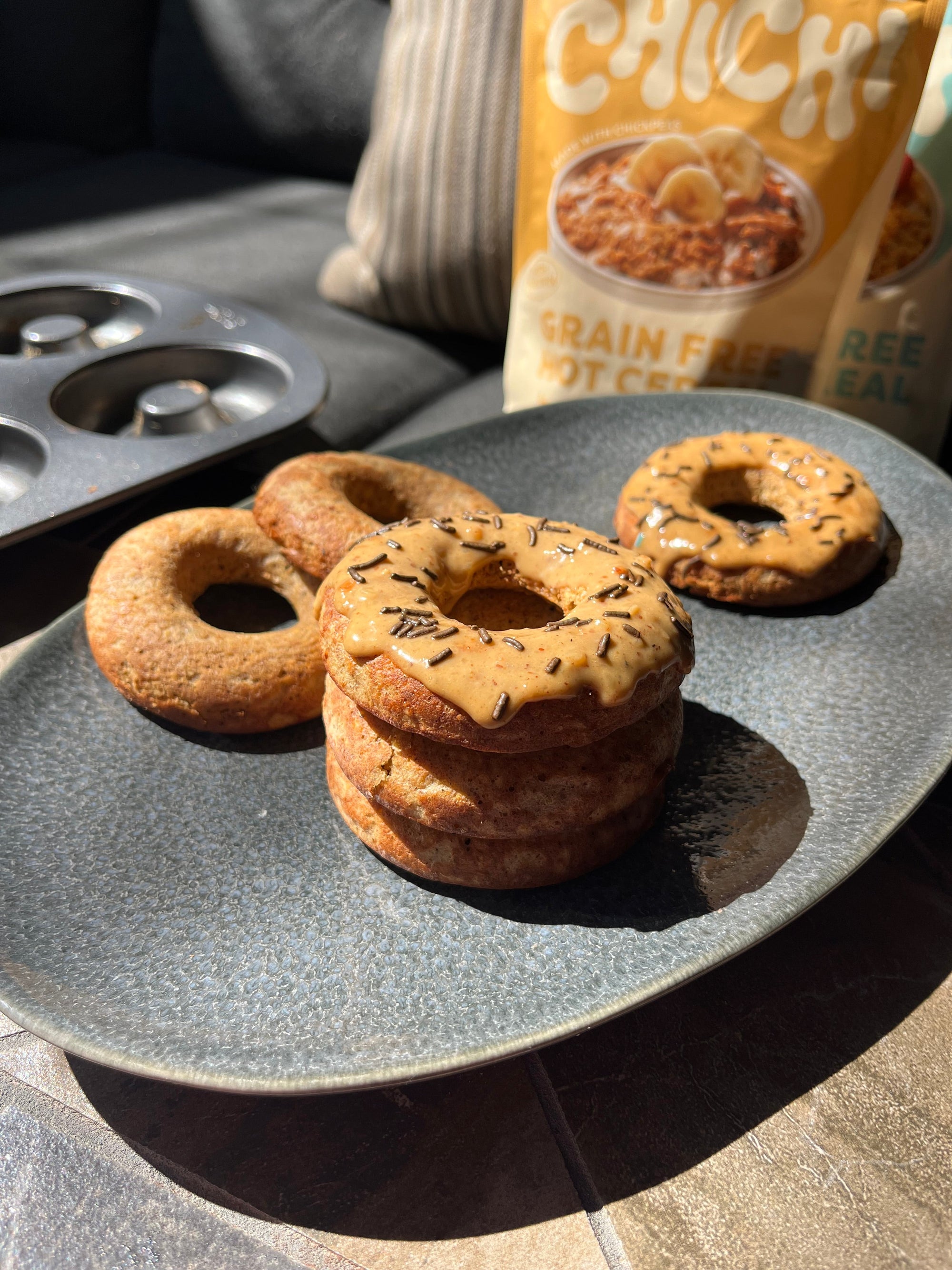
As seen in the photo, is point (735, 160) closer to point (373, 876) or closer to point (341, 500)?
point (341, 500)

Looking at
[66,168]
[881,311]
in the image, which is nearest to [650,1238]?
[881,311]

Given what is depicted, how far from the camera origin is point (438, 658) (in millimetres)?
1217

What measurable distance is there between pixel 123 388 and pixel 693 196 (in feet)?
4.76

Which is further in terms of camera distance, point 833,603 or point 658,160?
point 658,160

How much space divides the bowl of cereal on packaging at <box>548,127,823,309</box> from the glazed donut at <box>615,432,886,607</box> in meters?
0.41

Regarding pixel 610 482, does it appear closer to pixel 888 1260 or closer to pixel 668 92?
pixel 668 92

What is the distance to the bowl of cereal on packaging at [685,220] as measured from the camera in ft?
6.93

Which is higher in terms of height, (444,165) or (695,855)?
(444,165)

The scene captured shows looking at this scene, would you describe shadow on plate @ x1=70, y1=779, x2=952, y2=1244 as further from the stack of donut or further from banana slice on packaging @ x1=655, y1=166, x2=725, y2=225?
banana slice on packaging @ x1=655, y1=166, x2=725, y2=225

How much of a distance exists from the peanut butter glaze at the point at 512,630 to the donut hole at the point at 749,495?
0.60 metres

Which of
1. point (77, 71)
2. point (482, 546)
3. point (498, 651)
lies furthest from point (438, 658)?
point (77, 71)

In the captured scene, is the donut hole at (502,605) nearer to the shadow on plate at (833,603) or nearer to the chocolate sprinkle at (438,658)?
the chocolate sprinkle at (438,658)

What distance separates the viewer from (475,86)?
8.96ft

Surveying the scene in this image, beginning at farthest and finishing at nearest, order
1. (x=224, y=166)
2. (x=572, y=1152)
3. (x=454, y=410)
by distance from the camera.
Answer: (x=224, y=166) → (x=454, y=410) → (x=572, y=1152)
